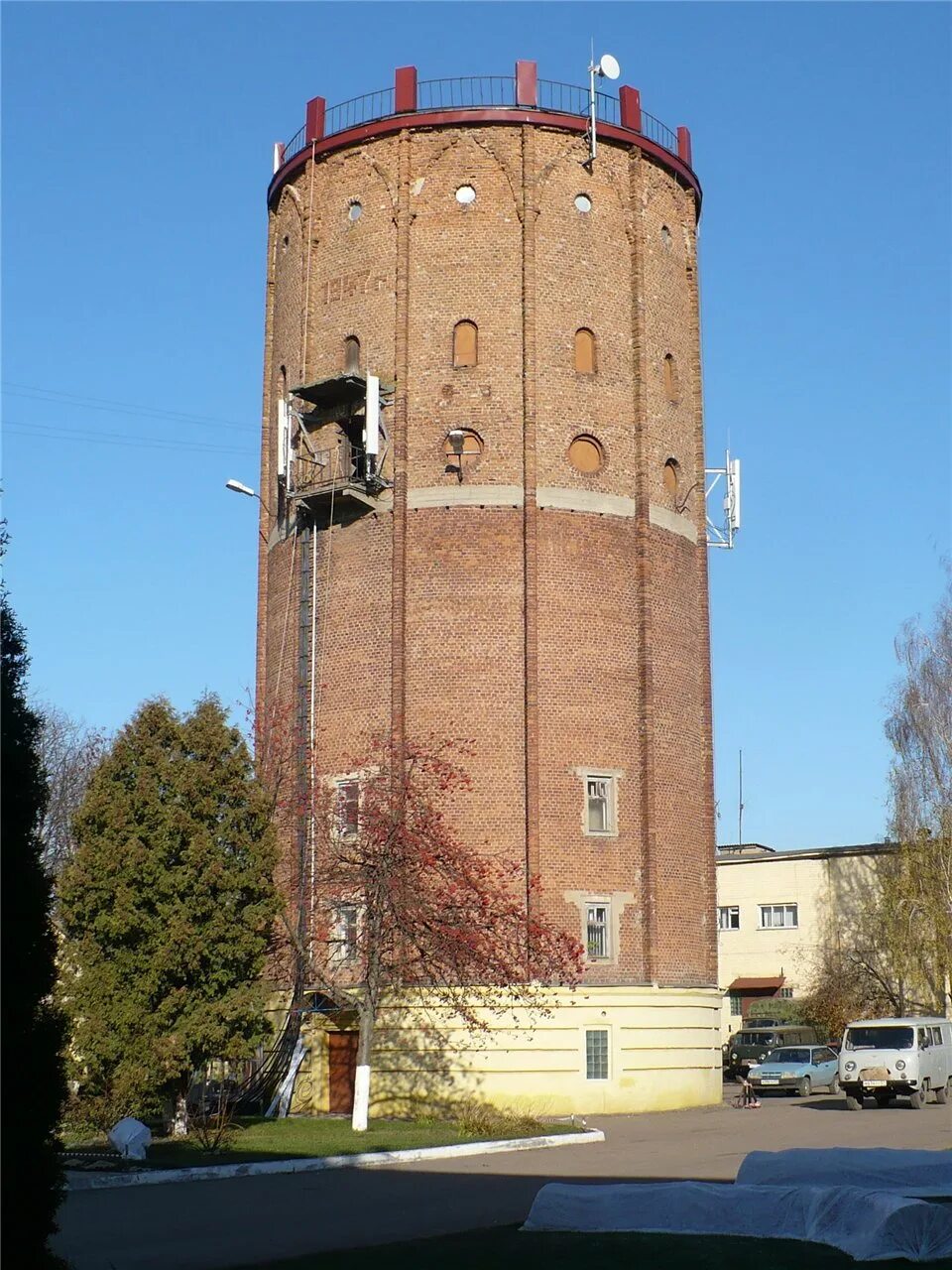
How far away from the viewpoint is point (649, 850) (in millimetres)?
34375

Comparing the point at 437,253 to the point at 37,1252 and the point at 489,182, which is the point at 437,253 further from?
the point at 37,1252

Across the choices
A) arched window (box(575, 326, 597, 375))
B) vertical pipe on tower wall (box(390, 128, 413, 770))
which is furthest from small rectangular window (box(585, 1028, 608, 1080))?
arched window (box(575, 326, 597, 375))

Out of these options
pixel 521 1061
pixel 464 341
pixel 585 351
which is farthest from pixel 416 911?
pixel 585 351

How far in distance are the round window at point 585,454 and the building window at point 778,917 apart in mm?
28504

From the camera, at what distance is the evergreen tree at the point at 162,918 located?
2480cm

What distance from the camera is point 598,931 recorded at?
33781mm

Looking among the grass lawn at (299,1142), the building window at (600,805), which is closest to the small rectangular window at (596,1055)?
the building window at (600,805)

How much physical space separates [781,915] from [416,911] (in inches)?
1344

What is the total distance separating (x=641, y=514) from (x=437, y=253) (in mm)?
7649

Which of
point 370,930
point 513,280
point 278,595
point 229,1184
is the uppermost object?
point 513,280

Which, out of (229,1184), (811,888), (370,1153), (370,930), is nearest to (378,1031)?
(370,930)

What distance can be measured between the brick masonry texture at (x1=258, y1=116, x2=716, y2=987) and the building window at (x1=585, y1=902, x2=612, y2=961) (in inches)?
11.5

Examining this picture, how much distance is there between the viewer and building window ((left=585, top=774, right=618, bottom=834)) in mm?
34125

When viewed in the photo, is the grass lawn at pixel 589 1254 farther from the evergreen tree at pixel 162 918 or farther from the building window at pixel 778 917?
the building window at pixel 778 917
